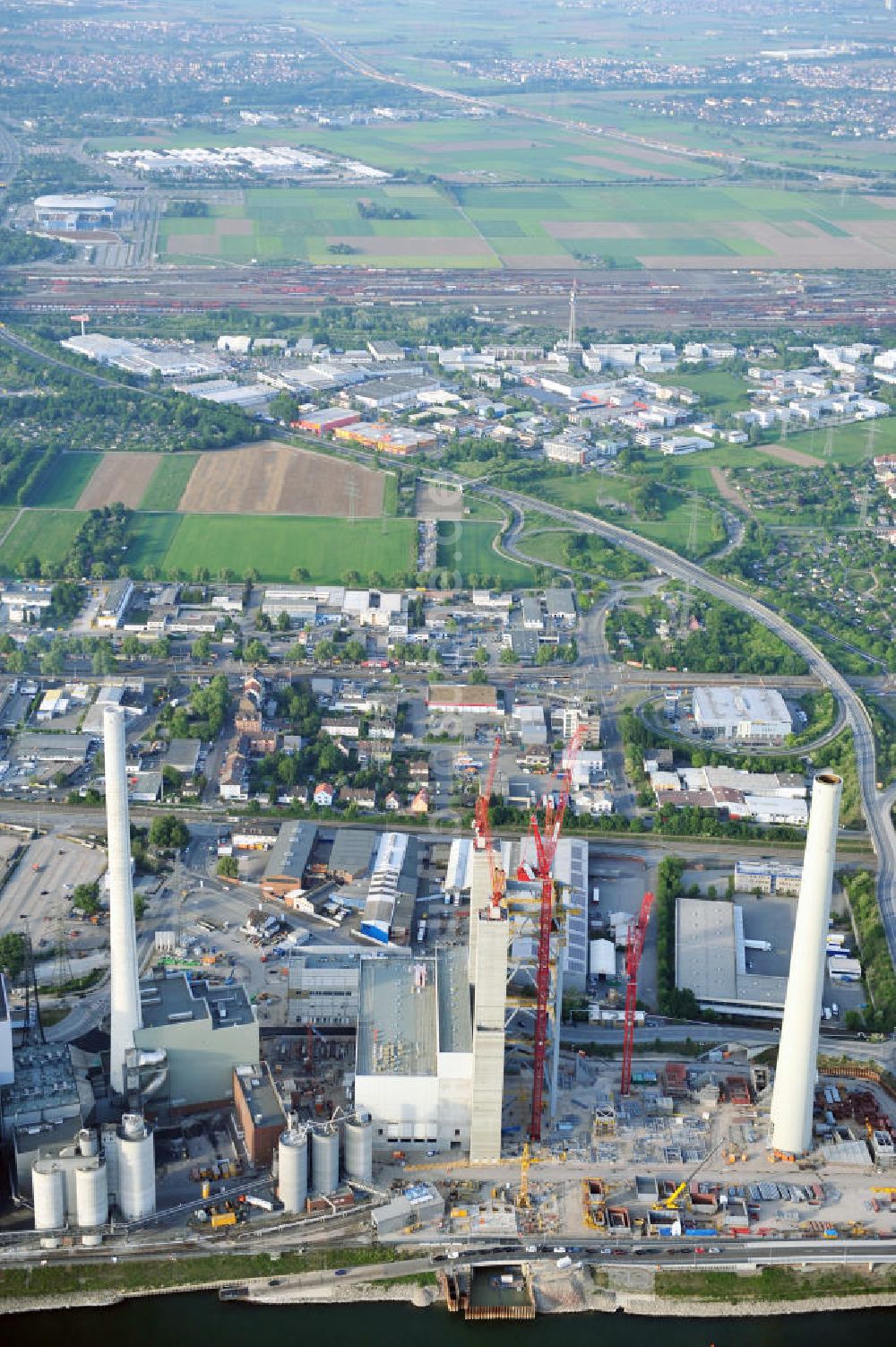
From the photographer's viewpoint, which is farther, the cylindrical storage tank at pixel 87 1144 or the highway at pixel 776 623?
the highway at pixel 776 623

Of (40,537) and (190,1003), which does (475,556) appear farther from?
(190,1003)

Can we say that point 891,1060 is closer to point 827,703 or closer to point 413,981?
point 413,981

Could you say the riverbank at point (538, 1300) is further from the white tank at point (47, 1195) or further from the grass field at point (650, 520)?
the grass field at point (650, 520)

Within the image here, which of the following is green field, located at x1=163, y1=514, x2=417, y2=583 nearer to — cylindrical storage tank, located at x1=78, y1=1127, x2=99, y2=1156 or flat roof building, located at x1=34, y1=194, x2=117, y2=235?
cylindrical storage tank, located at x1=78, y1=1127, x2=99, y2=1156

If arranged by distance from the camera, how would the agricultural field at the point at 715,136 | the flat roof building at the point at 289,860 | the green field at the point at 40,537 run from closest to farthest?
1. the flat roof building at the point at 289,860
2. the green field at the point at 40,537
3. the agricultural field at the point at 715,136

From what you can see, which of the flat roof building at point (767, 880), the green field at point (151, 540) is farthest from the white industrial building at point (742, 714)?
the green field at point (151, 540)

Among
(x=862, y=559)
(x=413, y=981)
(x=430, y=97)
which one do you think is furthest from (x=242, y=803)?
(x=430, y=97)
